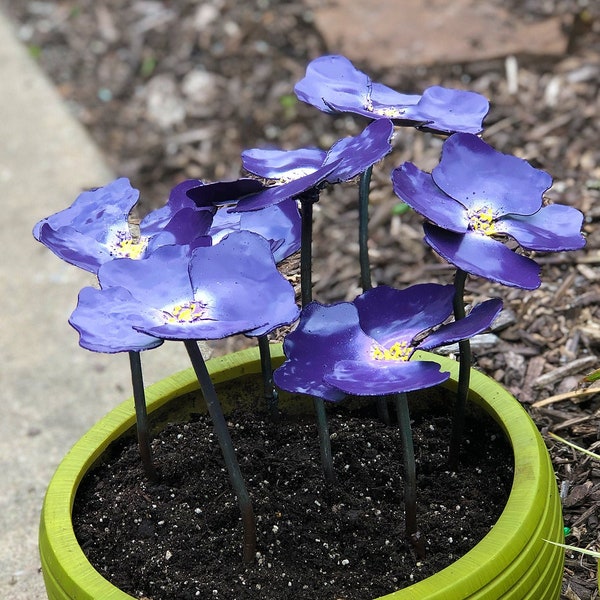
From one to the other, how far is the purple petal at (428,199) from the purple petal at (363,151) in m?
0.05

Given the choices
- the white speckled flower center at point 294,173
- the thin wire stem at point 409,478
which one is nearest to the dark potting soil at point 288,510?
the thin wire stem at point 409,478

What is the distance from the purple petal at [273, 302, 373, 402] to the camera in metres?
1.28

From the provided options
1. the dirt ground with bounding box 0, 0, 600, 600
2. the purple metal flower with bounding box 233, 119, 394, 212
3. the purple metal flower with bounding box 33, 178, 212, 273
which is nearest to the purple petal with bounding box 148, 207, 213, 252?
the purple metal flower with bounding box 33, 178, 212, 273

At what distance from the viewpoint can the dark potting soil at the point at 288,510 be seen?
56.1 inches

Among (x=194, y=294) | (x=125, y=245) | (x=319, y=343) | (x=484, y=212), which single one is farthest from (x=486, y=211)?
(x=125, y=245)

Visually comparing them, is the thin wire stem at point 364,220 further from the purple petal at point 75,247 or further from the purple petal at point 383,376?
the purple petal at point 75,247

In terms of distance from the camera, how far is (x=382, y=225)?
3131mm

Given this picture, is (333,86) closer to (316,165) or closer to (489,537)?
(316,165)

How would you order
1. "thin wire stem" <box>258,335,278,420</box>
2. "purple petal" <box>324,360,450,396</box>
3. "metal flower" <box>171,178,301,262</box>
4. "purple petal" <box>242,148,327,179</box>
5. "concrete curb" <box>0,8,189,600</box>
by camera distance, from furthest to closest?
"concrete curb" <box>0,8,189,600</box> < "thin wire stem" <box>258,335,278,420</box> < "metal flower" <box>171,178,301,262</box> < "purple petal" <box>242,148,327,179</box> < "purple petal" <box>324,360,450,396</box>

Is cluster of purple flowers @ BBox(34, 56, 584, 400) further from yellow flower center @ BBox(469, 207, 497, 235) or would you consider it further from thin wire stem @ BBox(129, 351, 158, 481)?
thin wire stem @ BBox(129, 351, 158, 481)

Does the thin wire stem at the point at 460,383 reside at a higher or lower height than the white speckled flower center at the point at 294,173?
lower

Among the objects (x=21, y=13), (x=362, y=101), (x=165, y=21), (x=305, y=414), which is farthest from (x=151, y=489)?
(x=21, y=13)

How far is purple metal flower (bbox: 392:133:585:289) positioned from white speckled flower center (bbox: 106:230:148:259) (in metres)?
0.40

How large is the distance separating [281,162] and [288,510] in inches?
20.5
